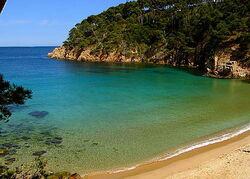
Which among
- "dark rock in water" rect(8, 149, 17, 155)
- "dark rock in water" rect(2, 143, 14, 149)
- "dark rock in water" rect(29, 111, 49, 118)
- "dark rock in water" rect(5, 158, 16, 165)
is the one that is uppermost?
"dark rock in water" rect(29, 111, 49, 118)

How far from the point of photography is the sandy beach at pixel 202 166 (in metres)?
9.06

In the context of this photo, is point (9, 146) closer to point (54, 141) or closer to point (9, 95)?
point (54, 141)

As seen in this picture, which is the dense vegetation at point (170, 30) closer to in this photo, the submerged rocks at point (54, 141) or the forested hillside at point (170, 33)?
the forested hillside at point (170, 33)

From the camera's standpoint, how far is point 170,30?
66625mm

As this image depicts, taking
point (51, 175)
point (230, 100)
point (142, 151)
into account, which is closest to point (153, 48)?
point (230, 100)

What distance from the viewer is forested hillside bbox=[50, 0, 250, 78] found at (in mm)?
39312

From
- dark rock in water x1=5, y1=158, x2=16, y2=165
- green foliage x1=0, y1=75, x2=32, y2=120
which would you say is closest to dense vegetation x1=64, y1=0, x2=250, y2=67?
dark rock in water x1=5, y1=158, x2=16, y2=165

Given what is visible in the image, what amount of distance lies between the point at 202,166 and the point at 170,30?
61148 millimetres

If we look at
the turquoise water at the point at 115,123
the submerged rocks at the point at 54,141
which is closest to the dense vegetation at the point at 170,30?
the turquoise water at the point at 115,123

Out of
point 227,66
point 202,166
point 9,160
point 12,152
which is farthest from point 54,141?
point 227,66

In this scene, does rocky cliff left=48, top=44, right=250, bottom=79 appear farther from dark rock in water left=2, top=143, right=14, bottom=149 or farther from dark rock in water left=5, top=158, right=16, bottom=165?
dark rock in water left=5, top=158, right=16, bottom=165

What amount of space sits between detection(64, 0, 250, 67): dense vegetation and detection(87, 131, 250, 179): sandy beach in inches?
1138

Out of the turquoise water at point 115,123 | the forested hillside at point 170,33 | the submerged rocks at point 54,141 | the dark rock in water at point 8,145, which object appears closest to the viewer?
the turquoise water at point 115,123

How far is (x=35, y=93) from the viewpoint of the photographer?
2617cm
